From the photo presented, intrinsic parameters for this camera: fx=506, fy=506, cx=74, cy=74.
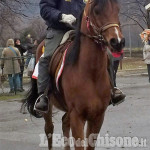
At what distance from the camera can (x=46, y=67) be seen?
7895 millimetres

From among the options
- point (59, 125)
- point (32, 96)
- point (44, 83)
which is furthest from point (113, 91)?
point (59, 125)

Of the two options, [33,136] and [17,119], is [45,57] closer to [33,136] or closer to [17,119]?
[33,136]

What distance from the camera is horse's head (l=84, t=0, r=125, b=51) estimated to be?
5965 mm

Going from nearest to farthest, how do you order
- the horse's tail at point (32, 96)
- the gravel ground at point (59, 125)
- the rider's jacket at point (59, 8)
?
the rider's jacket at point (59, 8)
the horse's tail at point (32, 96)
the gravel ground at point (59, 125)

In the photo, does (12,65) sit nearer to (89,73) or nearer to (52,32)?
(52,32)

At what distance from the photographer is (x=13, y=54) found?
19.9 metres

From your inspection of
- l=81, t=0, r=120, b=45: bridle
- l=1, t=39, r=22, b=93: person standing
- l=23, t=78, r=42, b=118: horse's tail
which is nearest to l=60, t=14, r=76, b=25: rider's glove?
l=81, t=0, r=120, b=45: bridle

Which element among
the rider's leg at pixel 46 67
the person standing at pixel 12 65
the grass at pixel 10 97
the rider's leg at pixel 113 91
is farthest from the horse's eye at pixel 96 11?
the person standing at pixel 12 65

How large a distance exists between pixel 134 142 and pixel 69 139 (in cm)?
114

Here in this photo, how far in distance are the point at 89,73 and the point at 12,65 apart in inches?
518

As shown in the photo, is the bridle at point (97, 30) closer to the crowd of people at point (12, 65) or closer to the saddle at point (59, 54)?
the saddle at point (59, 54)

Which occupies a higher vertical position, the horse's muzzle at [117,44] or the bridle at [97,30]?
the bridle at [97,30]

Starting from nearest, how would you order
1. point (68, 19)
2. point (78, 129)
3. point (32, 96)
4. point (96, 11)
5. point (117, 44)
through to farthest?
point (117, 44) < point (96, 11) < point (78, 129) < point (68, 19) < point (32, 96)

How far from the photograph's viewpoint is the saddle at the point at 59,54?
24.5 feet
